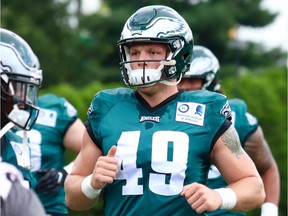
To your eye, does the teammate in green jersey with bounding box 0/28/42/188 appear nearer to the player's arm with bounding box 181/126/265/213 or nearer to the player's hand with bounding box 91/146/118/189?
the player's hand with bounding box 91/146/118/189

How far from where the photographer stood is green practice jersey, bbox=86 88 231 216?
12.8 ft

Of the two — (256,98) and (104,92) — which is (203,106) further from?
(256,98)

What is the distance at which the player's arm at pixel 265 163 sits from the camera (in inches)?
227

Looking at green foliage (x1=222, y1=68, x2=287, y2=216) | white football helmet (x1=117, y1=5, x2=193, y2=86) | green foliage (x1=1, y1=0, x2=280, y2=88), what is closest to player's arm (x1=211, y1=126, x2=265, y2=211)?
white football helmet (x1=117, y1=5, x2=193, y2=86)

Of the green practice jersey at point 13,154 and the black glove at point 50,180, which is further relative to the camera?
the black glove at point 50,180

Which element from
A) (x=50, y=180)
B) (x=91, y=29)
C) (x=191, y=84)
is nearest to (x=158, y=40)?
(x=191, y=84)

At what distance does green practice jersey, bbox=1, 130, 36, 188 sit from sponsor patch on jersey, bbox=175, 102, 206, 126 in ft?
2.75

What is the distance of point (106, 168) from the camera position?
12.4ft

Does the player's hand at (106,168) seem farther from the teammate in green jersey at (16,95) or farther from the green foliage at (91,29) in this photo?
the green foliage at (91,29)

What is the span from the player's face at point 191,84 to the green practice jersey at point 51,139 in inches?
40.8

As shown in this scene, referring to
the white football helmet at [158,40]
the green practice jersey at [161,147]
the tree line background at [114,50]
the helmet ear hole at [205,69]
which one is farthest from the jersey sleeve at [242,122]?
the tree line background at [114,50]

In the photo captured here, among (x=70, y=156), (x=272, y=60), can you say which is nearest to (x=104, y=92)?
(x=70, y=156)

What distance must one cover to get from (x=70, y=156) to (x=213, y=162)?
5.39m

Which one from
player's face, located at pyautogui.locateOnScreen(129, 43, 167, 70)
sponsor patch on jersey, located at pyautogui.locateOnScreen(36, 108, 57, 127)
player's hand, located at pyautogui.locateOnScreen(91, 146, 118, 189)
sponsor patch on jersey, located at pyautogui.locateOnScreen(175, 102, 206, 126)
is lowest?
sponsor patch on jersey, located at pyautogui.locateOnScreen(36, 108, 57, 127)
